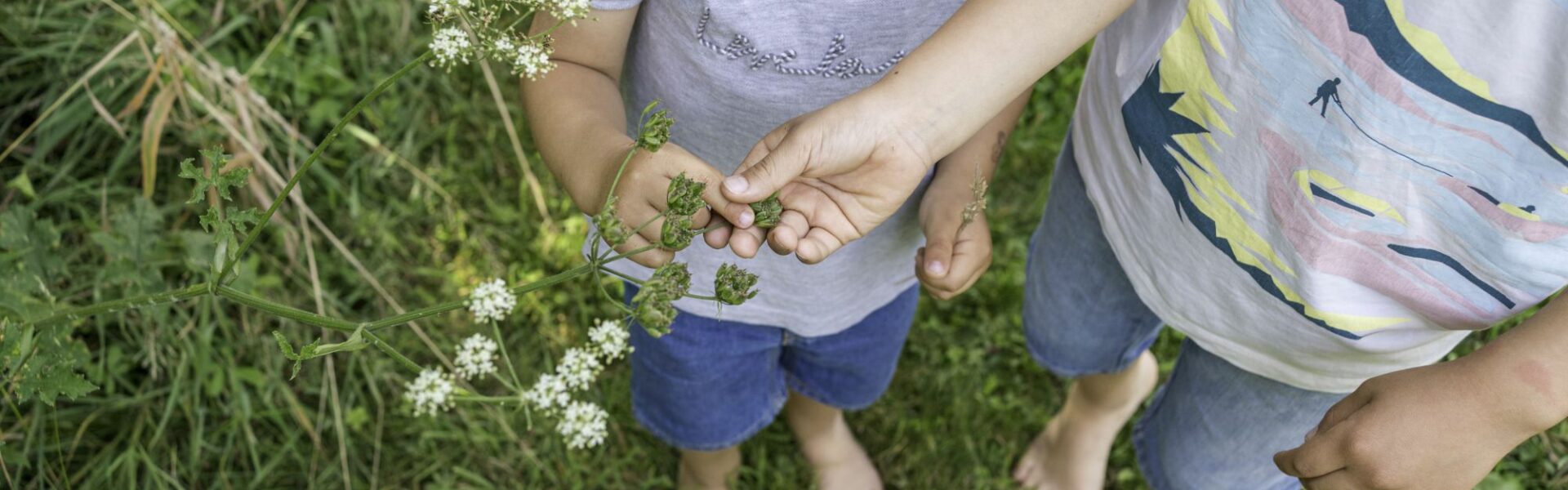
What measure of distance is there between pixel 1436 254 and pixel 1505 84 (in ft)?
0.70

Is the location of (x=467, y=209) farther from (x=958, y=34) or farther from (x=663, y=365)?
(x=958, y=34)

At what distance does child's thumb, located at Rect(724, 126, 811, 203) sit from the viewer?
40.0 inches

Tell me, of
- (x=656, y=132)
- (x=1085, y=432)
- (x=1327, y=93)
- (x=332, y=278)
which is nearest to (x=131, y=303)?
(x=656, y=132)

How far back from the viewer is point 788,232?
108cm

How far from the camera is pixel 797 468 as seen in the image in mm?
2336

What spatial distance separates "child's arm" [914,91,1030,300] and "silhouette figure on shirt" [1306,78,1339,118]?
1.32 feet

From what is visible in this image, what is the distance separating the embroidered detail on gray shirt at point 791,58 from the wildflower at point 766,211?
0.27 meters

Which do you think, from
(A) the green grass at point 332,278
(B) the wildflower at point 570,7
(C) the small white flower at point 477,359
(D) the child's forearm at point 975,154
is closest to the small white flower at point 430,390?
(C) the small white flower at point 477,359

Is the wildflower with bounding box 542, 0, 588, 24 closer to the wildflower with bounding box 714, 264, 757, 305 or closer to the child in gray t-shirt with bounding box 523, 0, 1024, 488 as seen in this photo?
the child in gray t-shirt with bounding box 523, 0, 1024, 488

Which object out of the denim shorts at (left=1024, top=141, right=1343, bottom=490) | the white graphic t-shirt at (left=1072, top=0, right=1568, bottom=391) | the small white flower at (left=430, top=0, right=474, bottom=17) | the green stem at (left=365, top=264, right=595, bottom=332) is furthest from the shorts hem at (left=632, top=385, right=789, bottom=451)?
the small white flower at (left=430, top=0, right=474, bottom=17)

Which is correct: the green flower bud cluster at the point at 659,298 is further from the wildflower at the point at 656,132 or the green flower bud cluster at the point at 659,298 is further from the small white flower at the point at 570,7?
the small white flower at the point at 570,7

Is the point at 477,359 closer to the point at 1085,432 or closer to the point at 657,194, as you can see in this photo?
the point at 657,194

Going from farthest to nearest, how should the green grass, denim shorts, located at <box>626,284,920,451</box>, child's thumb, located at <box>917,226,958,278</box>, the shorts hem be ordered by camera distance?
the green grass < the shorts hem < denim shorts, located at <box>626,284,920,451</box> < child's thumb, located at <box>917,226,958,278</box>

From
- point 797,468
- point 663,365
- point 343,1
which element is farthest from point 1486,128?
point 343,1
